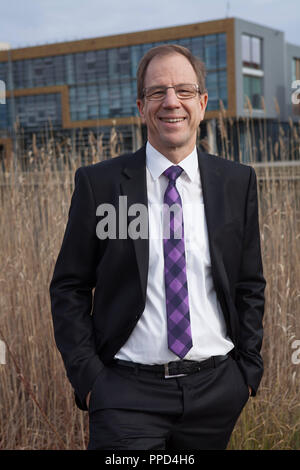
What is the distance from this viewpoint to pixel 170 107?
4.80ft

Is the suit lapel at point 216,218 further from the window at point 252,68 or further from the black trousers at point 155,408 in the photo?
the window at point 252,68

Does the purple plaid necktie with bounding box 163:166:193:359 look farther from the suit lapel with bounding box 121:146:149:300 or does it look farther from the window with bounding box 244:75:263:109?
the window with bounding box 244:75:263:109

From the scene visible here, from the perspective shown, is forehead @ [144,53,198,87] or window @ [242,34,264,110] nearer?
forehead @ [144,53,198,87]

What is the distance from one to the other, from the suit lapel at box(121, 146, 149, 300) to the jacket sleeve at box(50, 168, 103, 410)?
10 cm

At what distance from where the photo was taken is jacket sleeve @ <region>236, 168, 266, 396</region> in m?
1.63

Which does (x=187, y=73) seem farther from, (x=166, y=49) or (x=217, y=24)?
(x=217, y=24)

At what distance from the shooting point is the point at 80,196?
153cm

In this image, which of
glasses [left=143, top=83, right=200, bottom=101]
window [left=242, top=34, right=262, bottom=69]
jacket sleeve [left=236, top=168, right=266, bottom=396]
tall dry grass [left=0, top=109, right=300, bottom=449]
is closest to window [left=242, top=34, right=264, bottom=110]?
window [left=242, top=34, right=262, bottom=69]

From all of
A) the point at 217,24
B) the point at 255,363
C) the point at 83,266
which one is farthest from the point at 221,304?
the point at 217,24

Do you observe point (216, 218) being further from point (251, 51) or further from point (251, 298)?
point (251, 51)

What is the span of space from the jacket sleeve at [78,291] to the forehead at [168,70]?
0.31m

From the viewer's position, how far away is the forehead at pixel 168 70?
1473 mm

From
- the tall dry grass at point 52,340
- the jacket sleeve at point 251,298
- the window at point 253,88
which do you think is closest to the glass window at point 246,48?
the window at point 253,88

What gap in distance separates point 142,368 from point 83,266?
0.32m
